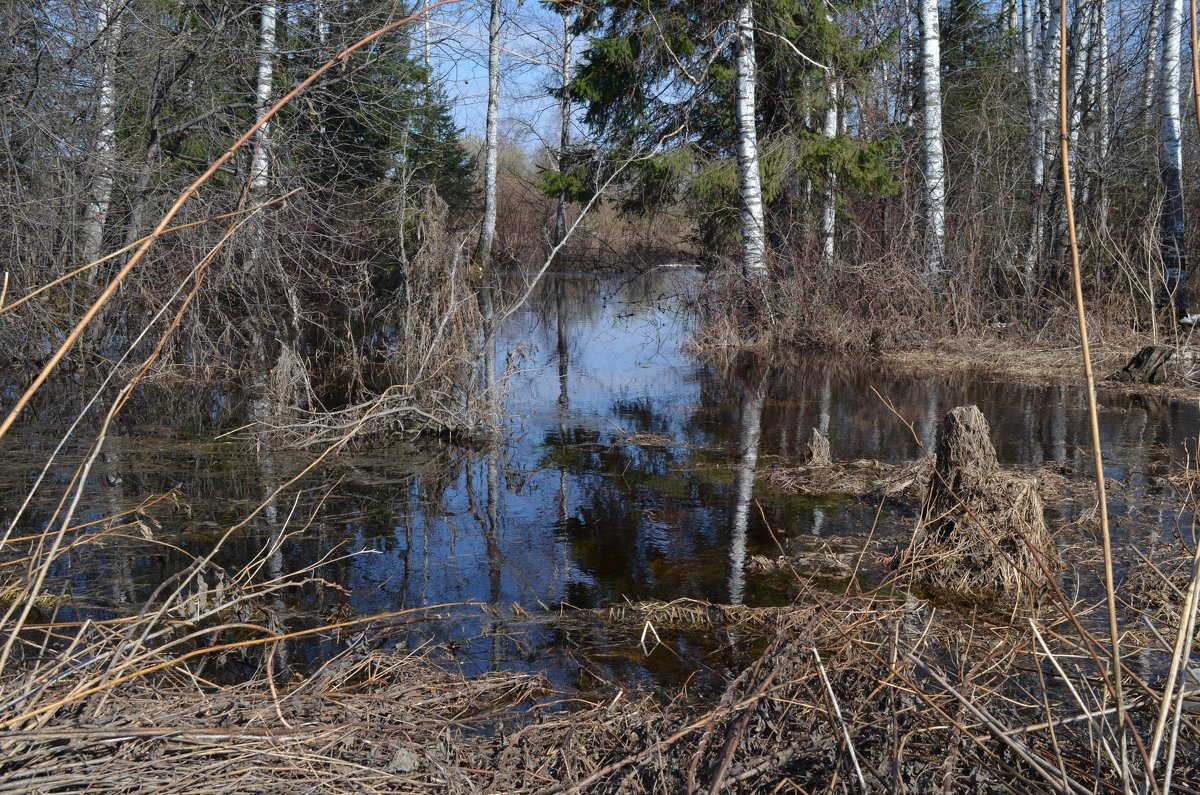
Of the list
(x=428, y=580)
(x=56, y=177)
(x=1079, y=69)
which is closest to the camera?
(x=428, y=580)

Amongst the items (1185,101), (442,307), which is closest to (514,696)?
(442,307)

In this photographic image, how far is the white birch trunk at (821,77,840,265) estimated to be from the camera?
57.0 ft

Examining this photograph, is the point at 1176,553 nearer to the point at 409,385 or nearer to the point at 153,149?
the point at 409,385

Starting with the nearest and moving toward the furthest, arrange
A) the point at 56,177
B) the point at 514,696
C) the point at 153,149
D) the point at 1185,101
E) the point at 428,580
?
the point at 514,696, the point at 428,580, the point at 56,177, the point at 153,149, the point at 1185,101

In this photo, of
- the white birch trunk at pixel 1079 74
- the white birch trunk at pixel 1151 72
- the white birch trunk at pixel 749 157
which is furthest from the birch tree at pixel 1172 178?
the white birch trunk at pixel 749 157

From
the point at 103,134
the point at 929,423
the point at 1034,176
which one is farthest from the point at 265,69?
the point at 1034,176

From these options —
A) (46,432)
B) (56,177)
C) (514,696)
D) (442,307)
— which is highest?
(56,177)

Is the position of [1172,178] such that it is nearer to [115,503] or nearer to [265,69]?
[265,69]

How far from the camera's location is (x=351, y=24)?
12.4 metres

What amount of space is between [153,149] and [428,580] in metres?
8.83

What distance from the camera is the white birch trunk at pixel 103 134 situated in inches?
431

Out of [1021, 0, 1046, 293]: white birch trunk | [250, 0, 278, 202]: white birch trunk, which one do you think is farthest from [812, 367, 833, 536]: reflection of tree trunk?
[250, 0, 278, 202]: white birch trunk

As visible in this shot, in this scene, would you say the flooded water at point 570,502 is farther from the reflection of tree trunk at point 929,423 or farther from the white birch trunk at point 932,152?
the white birch trunk at point 932,152

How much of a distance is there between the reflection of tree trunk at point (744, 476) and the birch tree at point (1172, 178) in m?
6.15
